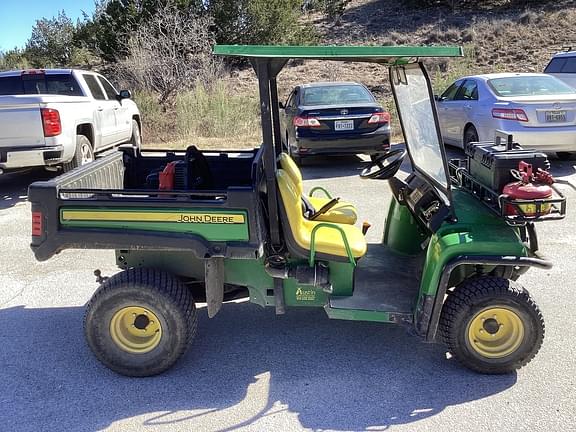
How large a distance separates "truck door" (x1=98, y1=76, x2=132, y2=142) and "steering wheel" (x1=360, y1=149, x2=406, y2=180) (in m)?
7.32

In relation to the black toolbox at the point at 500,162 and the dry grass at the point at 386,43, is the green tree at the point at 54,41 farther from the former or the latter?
the black toolbox at the point at 500,162

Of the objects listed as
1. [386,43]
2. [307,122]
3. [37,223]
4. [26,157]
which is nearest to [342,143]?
[307,122]

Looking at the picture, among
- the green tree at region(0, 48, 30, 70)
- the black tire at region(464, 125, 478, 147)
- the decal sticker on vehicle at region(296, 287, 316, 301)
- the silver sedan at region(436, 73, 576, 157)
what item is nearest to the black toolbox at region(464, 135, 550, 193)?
the decal sticker on vehicle at region(296, 287, 316, 301)

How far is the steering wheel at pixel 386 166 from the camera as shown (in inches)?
173

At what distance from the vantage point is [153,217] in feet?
11.2

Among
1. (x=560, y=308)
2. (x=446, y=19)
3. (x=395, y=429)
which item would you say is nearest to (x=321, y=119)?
(x=560, y=308)

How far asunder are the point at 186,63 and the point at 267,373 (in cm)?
1516

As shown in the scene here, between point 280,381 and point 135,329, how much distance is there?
3.15ft

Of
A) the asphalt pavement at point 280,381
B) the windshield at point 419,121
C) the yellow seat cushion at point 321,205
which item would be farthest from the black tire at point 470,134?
the yellow seat cushion at point 321,205

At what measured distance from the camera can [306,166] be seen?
1057cm

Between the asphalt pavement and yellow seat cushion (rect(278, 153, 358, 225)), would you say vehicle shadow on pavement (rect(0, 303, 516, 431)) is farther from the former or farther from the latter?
yellow seat cushion (rect(278, 153, 358, 225))

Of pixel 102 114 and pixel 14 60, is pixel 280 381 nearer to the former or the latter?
pixel 102 114

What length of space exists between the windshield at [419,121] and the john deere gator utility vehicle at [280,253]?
2cm

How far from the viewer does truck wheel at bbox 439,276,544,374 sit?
340cm
